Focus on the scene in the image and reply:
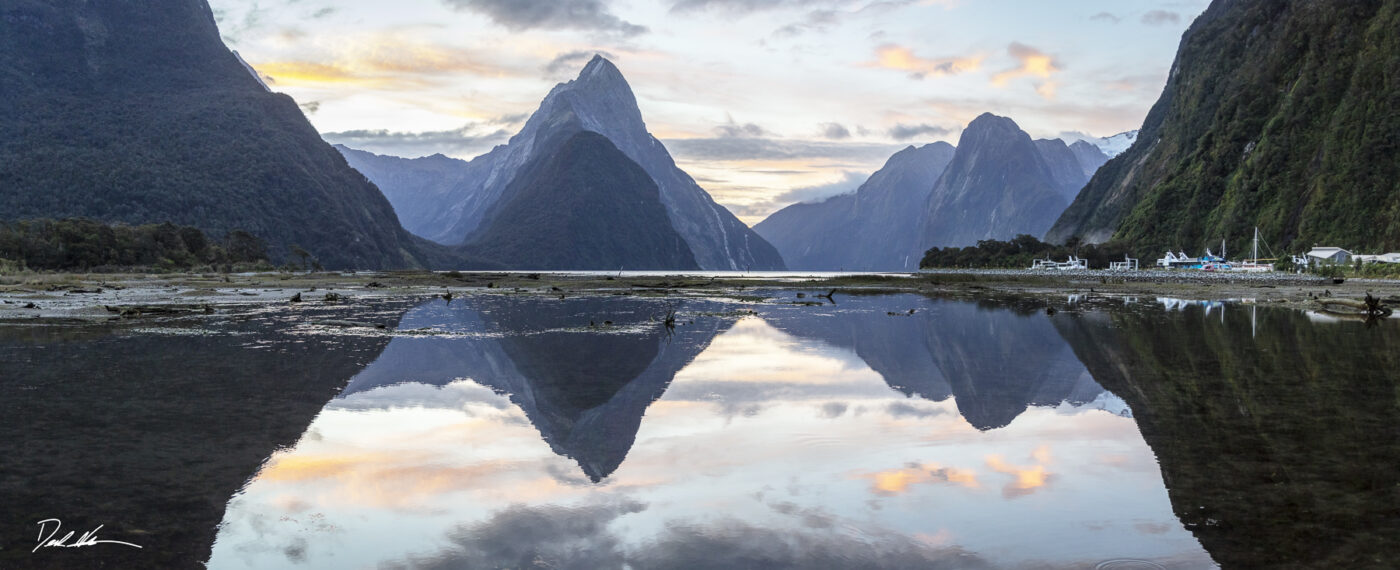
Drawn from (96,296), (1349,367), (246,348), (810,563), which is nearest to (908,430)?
(810,563)

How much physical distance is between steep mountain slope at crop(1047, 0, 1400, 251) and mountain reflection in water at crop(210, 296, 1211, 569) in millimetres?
130519

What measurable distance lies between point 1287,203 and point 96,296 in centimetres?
16272

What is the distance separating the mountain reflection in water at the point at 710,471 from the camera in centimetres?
930

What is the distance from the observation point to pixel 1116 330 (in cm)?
3828

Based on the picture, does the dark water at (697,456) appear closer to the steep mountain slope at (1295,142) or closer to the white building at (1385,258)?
the white building at (1385,258)

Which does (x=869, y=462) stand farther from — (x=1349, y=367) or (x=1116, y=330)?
(x=1116, y=330)

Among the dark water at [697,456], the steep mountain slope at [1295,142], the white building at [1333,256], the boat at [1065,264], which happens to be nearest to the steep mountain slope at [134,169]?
the dark water at [697,456]

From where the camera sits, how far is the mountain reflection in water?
366 inches

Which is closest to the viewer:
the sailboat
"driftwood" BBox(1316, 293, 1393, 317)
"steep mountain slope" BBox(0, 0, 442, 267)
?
"driftwood" BBox(1316, 293, 1393, 317)

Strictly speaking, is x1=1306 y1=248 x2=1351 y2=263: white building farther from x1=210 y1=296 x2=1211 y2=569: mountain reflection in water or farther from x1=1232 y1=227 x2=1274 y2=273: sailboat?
x1=210 y1=296 x2=1211 y2=569: mountain reflection in water

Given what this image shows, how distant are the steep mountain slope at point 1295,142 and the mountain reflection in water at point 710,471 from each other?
131 meters
